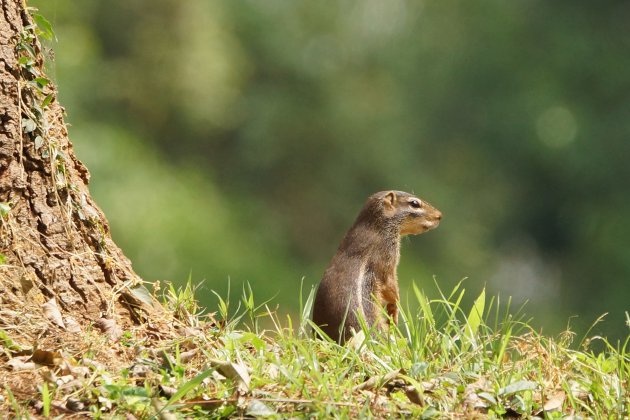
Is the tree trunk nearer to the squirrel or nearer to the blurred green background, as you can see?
the squirrel

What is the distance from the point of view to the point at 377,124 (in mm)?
19859

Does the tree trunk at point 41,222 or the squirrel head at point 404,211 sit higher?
the tree trunk at point 41,222

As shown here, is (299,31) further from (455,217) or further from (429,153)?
(455,217)

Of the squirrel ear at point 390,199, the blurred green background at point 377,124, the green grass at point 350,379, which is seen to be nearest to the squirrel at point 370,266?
the squirrel ear at point 390,199

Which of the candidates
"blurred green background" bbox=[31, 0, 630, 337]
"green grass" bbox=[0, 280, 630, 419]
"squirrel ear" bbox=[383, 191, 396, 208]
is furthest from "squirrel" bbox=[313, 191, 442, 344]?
"blurred green background" bbox=[31, 0, 630, 337]

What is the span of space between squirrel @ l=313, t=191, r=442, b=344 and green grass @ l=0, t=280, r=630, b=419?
0.90m

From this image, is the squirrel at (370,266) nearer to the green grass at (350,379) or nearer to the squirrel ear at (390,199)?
the squirrel ear at (390,199)

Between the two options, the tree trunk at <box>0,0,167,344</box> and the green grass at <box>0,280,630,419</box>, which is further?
the tree trunk at <box>0,0,167,344</box>

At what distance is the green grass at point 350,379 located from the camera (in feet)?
10.7

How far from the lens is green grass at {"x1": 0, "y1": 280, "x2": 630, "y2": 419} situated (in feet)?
10.7

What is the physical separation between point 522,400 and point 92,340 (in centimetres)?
139

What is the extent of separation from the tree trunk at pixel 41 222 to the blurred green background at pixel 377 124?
12286 mm

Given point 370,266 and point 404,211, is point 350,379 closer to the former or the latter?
point 370,266

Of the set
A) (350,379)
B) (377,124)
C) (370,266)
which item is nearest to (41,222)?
(350,379)
